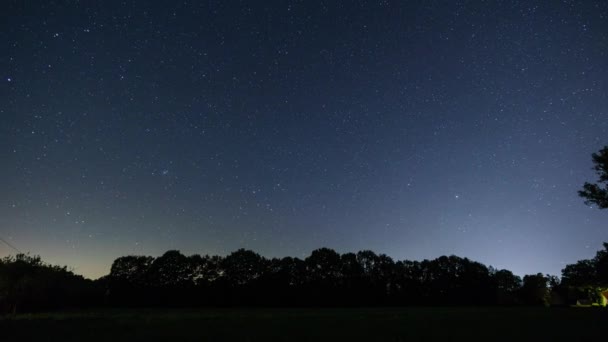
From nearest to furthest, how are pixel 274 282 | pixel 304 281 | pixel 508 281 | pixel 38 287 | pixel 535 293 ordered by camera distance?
pixel 38 287 → pixel 274 282 → pixel 304 281 → pixel 535 293 → pixel 508 281

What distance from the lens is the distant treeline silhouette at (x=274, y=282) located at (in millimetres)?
65000

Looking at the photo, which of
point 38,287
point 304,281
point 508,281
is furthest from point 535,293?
point 38,287

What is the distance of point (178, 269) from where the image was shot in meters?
82.0

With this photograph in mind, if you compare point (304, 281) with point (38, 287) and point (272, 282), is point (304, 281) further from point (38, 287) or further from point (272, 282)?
point (38, 287)

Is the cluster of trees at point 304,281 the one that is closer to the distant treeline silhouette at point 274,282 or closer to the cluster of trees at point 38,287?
Result: the distant treeline silhouette at point 274,282

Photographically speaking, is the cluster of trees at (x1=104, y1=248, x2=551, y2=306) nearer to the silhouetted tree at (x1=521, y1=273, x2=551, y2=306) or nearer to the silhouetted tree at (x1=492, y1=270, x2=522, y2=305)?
the silhouetted tree at (x1=521, y1=273, x2=551, y2=306)

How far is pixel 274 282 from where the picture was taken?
78.2 metres

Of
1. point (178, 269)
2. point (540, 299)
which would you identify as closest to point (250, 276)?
point (178, 269)

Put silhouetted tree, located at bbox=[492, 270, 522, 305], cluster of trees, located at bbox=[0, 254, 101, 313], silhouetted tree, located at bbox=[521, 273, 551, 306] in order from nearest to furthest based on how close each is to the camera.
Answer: cluster of trees, located at bbox=[0, 254, 101, 313], silhouetted tree, located at bbox=[521, 273, 551, 306], silhouetted tree, located at bbox=[492, 270, 522, 305]

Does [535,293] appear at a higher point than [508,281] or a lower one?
lower

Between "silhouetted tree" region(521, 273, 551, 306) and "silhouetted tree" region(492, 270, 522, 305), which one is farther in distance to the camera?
"silhouetted tree" region(492, 270, 522, 305)

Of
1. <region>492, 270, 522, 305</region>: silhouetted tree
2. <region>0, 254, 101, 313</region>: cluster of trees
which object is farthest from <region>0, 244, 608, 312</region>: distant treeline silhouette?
<region>492, 270, 522, 305</region>: silhouetted tree

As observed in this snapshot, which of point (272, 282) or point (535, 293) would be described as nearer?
point (272, 282)

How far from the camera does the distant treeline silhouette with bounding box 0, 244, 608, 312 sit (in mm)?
65000
